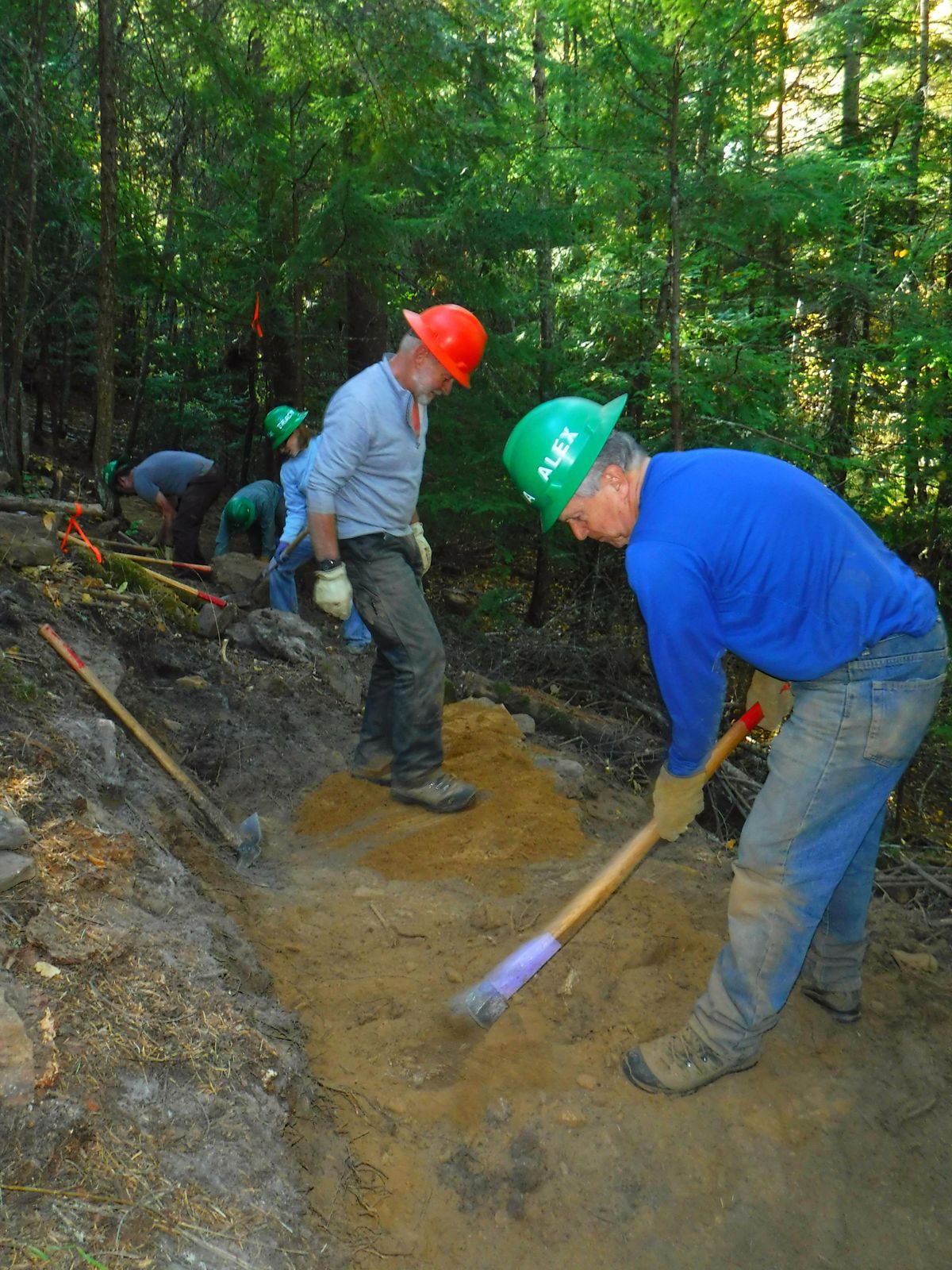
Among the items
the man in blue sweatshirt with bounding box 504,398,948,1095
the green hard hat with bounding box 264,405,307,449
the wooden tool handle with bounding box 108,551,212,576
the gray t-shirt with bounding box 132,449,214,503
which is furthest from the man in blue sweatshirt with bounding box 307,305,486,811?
the gray t-shirt with bounding box 132,449,214,503

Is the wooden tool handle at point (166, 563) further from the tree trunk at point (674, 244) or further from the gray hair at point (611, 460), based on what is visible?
the gray hair at point (611, 460)

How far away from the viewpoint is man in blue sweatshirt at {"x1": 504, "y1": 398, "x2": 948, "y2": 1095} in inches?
Result: 99.3

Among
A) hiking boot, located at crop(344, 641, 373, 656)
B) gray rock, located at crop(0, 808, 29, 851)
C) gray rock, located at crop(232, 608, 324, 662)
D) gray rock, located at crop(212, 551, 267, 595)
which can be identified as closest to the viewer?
gray rock, located at crop(0, 808, 29, 851)

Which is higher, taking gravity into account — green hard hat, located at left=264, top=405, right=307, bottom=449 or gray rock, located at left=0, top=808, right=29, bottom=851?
green hard hat, located at left=264, top=405, right=307, bottom=449

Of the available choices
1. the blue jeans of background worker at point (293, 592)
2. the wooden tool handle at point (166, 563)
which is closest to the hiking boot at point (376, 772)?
the blue jeans of background worker at point (293, 592)

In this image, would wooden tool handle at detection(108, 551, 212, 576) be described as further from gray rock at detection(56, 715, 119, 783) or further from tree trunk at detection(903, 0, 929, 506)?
tree trunk at detection(903, 0, 929, 506)

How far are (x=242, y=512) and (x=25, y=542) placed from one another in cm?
335

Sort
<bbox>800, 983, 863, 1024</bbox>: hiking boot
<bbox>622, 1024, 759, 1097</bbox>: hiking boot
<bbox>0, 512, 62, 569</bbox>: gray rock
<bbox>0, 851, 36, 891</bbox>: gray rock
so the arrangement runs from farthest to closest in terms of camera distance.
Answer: <bbox>0, 512, 62, 569</bbox>: gray rock
<bbox>800, 983, 863, 1024</bbox>: hiking boot
<bbox>622, 1024, 759, 1097</bbox>: hiking boot
<bbox>0, 851, 36, 891</bbox>: gray rock

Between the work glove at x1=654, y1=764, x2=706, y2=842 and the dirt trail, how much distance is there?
75cm

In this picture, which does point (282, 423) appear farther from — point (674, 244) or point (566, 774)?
point (566, 774)

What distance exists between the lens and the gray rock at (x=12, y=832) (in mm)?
2615

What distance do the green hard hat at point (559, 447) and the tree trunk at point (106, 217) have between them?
23.7ft

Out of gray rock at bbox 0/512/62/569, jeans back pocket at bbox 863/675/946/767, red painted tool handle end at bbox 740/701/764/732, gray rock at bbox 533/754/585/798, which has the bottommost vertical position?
gray rock at bbox 533/754/585/798

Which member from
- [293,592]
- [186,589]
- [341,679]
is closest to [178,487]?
[293,592]
